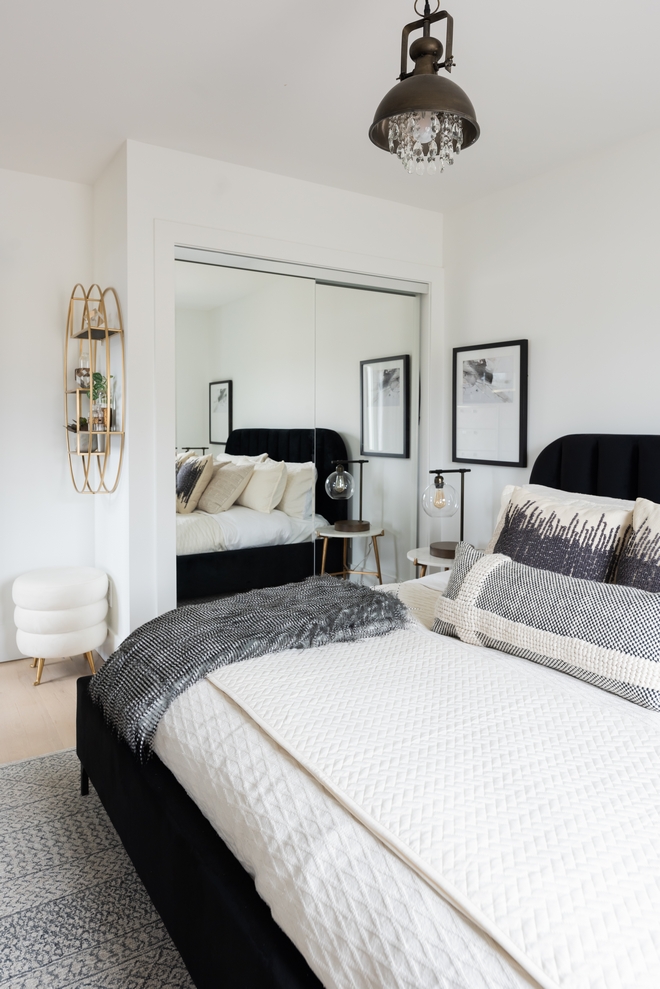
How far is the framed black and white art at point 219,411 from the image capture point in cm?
341

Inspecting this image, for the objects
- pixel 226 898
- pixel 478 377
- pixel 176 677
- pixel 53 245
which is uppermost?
pixel 53 245

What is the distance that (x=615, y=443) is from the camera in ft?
9.68

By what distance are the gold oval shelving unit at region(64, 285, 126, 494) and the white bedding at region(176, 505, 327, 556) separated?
43 centimetres

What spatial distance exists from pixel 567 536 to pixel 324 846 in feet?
4.62

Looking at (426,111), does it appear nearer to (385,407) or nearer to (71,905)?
(71,905)

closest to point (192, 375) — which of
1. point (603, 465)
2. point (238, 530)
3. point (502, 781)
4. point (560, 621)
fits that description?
point (238, 530)

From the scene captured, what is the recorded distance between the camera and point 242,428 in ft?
11.6

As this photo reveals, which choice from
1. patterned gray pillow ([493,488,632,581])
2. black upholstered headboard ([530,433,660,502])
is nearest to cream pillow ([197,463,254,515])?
black upholstered headboard ([530,433,660,502])

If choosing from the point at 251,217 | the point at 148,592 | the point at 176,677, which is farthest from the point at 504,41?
the point at 148,592

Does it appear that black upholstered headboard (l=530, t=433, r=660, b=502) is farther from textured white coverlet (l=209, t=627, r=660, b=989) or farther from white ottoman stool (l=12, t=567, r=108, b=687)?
white ottoman stool (l=12, t=567, r=108, b=687)

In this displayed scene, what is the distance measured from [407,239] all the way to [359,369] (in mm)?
811

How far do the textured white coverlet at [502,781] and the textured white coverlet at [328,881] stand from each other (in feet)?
0.09

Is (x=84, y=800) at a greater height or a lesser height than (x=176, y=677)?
lesser

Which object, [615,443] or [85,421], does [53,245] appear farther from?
[615,443]
